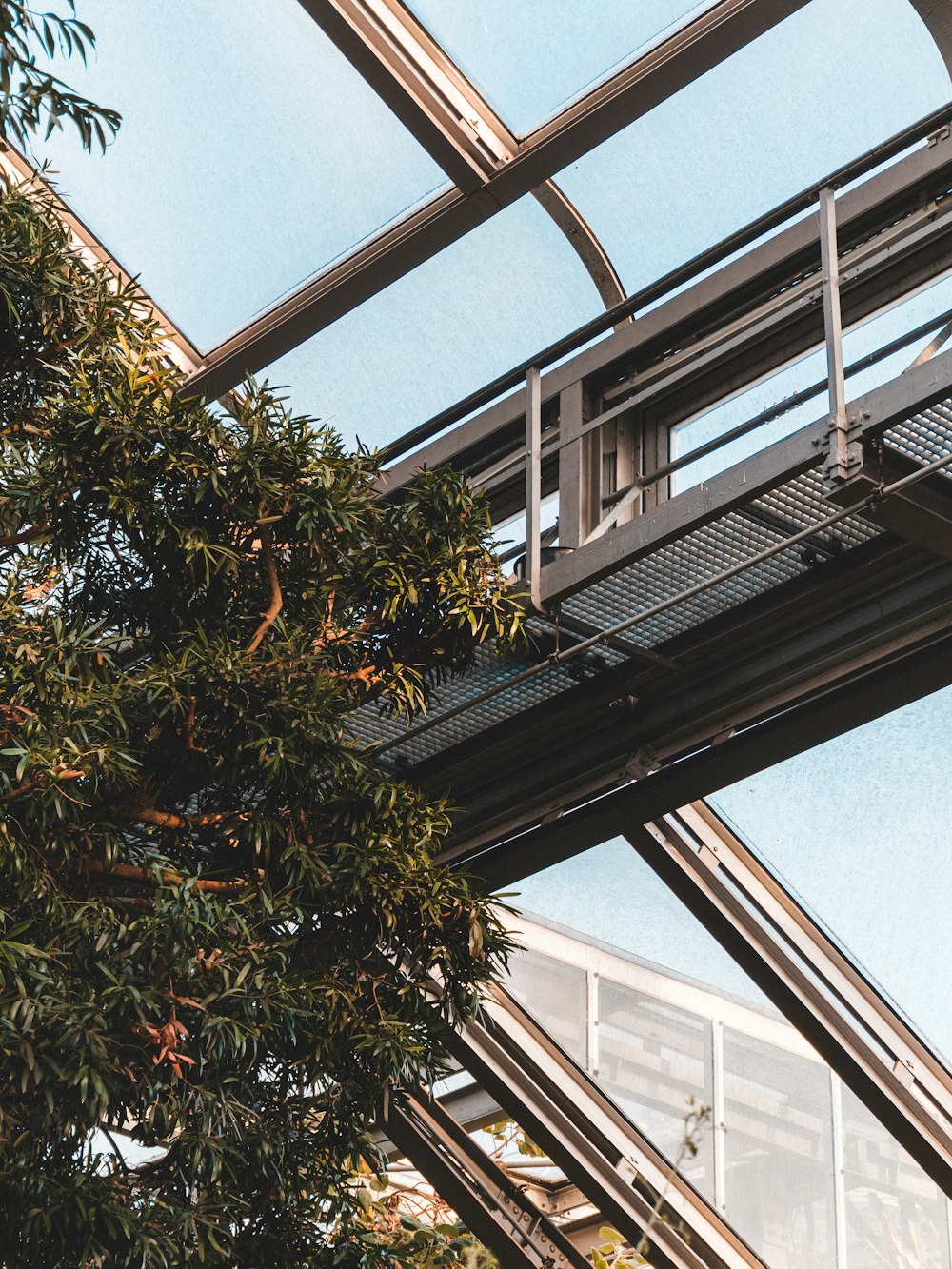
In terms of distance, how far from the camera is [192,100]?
7027mm

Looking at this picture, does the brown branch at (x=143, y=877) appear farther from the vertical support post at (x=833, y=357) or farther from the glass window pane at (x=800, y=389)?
the glass window pane at (x=800, y=389)

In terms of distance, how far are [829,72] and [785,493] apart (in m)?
1.99

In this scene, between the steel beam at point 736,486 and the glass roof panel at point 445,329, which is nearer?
the steel beam at point 736,486

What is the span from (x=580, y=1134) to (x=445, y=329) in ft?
11.4

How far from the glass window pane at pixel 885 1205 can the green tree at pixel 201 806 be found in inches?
95.1

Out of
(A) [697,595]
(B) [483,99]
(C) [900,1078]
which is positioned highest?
(B) [483,99]

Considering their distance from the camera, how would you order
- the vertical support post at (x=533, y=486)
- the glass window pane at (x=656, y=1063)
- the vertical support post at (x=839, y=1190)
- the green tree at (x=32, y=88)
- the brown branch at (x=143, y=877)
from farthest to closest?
the glass window pane at (x=656, y=1063)
the vertical support post at (x=839, y=1190)
the vertical support post at (x=533, y=486)
the brown branch at (x=143, y=877)
the green tree at (x=32, y=88)

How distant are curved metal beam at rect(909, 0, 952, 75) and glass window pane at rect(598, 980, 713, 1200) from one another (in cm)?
387

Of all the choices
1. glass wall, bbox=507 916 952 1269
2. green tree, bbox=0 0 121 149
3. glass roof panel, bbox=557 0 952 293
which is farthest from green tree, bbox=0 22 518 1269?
glass wall, bbox=507 916 952 1269

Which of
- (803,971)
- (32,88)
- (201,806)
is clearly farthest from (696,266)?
(803,971)

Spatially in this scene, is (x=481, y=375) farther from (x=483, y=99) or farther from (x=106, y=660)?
(x=106, y=660)

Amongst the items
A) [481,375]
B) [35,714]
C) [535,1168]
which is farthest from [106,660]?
[535,1168]

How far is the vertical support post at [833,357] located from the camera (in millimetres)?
4461

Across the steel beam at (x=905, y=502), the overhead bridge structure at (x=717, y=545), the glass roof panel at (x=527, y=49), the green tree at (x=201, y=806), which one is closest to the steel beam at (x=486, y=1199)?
the overhead bridge structure at (x=717, y=545)
